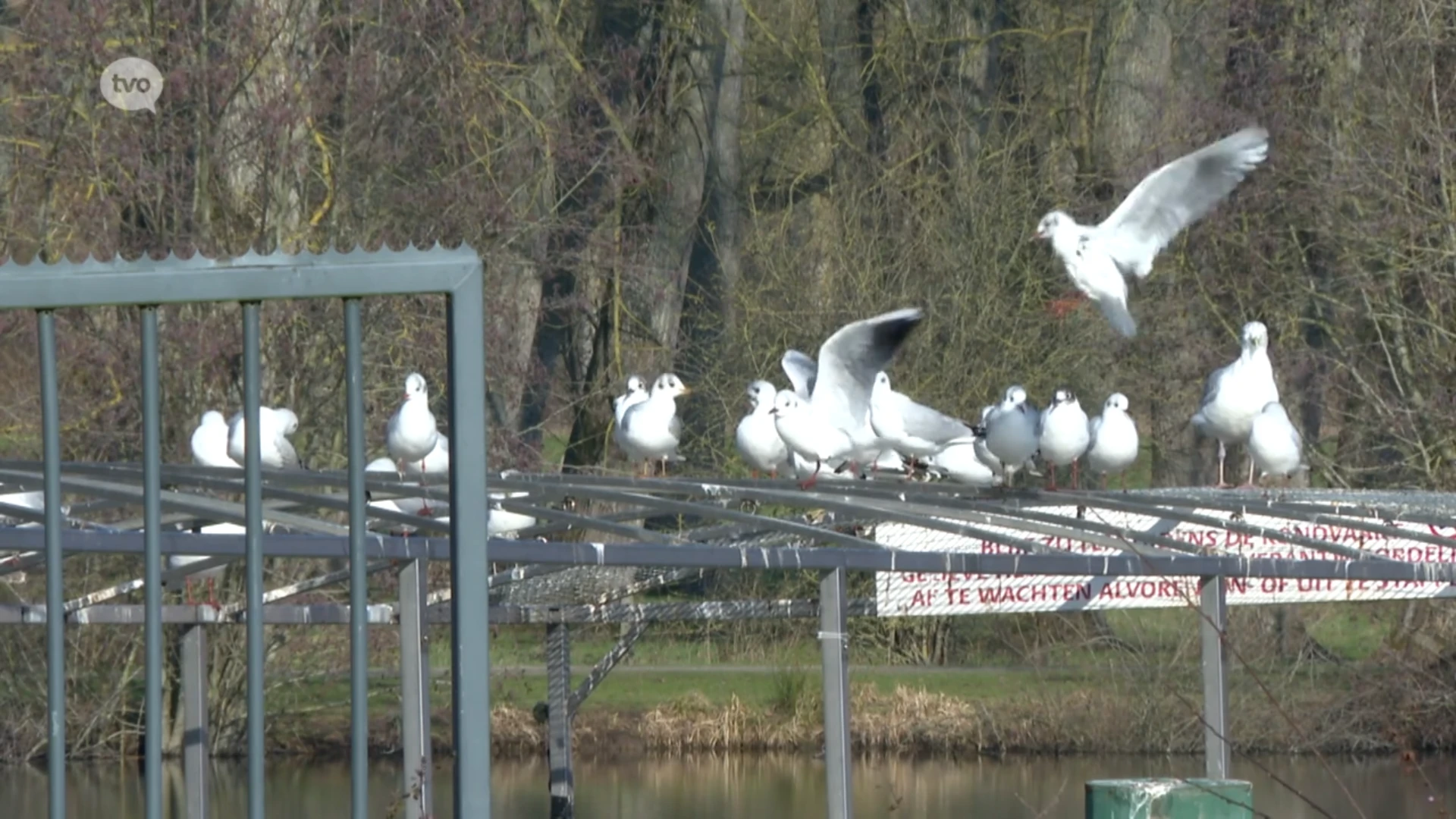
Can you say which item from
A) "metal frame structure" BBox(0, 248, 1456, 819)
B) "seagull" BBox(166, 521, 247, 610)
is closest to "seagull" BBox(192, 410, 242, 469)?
"seagull" BBox(166, 521, 247, 610)

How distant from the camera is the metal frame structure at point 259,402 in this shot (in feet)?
11.2

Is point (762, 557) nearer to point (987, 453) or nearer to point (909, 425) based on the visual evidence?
point (987, 453)

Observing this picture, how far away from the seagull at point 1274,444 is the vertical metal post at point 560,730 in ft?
10.9

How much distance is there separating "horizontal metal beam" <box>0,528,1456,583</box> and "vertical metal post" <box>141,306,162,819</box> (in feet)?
5.61

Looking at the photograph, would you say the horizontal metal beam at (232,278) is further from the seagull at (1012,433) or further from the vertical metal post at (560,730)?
the vertical metal post at (560,730)

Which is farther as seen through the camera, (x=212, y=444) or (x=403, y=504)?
(x=212, y=444)

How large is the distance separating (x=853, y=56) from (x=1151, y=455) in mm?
4027

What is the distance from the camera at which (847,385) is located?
35.4 feet

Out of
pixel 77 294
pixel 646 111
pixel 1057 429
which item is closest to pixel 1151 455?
pixel 646 111

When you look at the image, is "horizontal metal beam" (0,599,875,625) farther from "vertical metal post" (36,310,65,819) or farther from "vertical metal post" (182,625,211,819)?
"vertical metal post" (36,310,65,819)

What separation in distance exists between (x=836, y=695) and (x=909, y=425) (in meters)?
3.97

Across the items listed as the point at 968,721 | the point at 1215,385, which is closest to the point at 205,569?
the point at 1215,385


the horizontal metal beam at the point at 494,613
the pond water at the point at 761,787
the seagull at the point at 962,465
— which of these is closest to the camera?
the horizontal metal beam at the point at 494,613

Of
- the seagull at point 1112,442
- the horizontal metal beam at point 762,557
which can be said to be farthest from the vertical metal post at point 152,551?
the seagull at point 1112,442
